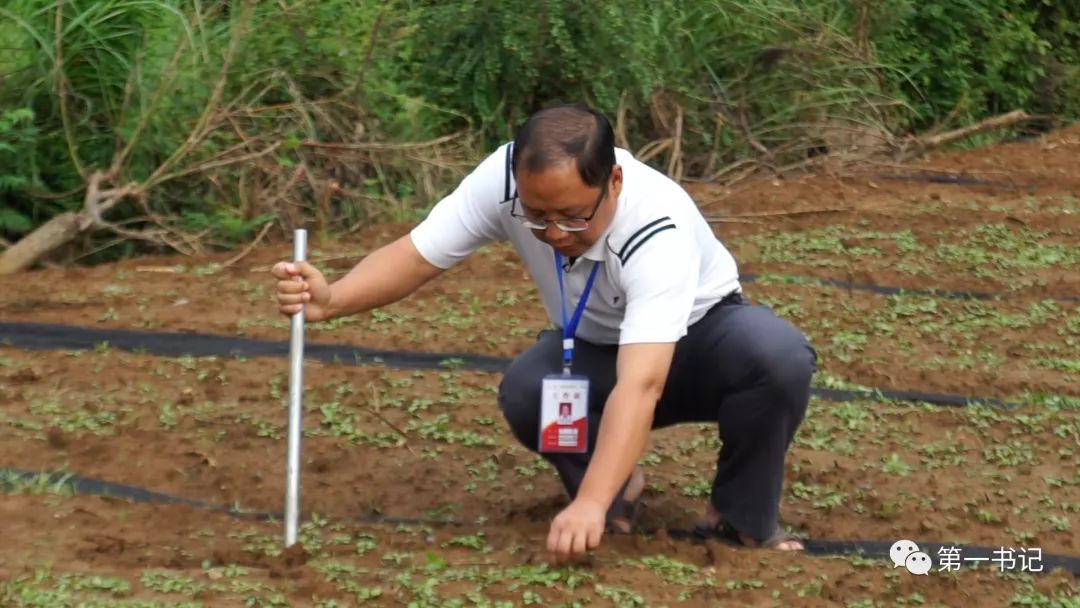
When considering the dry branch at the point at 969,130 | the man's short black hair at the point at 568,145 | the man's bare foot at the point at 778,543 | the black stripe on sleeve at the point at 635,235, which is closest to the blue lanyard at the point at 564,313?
the black stripe on sleeve at the point at 635,235

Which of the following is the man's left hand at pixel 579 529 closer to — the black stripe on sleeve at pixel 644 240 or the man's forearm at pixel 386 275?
the black stripe on sleeve at pixel 644 240

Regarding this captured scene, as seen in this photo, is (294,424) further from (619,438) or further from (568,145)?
(568,145)

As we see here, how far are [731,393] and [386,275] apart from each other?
83cm

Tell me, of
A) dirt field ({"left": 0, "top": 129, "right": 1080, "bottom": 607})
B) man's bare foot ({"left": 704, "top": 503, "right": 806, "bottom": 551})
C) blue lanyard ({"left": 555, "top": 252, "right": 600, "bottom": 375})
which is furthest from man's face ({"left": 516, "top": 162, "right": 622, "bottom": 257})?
man's bare foot ({"left": 704, "top": 503, "right": 806, "bottom": 551})

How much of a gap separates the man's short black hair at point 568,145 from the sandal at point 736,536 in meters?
0.99

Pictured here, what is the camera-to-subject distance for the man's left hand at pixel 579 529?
319 centimetres

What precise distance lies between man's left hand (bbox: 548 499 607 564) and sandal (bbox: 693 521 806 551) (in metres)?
0.72

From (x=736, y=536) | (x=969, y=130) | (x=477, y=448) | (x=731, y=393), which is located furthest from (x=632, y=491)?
(x=969, y=130)

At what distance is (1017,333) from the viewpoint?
→ 6.20m

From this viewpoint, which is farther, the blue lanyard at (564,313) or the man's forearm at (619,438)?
the blue lanyard at (564,313)

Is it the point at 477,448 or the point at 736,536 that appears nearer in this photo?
the point at 736,536

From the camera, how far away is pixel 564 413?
3689 millimetres

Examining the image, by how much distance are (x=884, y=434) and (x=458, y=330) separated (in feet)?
5.68

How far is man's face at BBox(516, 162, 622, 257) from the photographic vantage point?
329 cm
